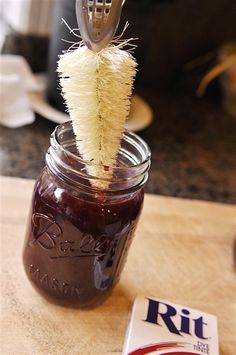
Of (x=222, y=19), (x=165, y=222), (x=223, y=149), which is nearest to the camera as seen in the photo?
(x=165, y=222)

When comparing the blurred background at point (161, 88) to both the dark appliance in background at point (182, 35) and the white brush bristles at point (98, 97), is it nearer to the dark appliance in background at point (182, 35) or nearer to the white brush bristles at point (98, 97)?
the dark appliance in background at point (182, 35)

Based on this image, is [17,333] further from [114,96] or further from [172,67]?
[172,67]

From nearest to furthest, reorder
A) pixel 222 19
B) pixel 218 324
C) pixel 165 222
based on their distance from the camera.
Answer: pixel 218 324 → pixel 165 222 → pixel 222 19

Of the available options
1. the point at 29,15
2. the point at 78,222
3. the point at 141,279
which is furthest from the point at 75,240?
the point at 29,15

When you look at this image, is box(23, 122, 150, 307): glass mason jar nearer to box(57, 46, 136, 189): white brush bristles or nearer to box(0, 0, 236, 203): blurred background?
box(57, 46, 136, 189): white brush bristles

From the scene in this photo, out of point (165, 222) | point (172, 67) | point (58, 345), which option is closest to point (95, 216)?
point (58, 345)

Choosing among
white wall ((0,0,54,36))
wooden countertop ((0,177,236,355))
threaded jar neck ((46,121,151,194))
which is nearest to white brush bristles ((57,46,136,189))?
threaded jar neck ((46,121,151,194))

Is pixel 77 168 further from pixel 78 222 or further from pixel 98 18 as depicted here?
pixel 98 18
